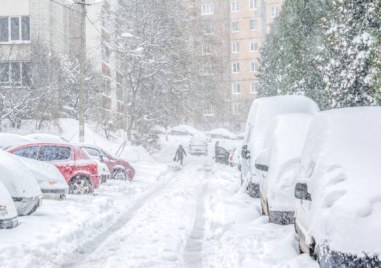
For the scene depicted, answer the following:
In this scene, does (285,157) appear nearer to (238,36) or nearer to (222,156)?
(222,156)

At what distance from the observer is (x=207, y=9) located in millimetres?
85125

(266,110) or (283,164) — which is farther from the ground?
(266,110)

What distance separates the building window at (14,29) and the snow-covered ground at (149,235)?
2410 cm

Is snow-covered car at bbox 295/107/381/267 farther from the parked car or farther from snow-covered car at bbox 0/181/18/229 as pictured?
the parked car

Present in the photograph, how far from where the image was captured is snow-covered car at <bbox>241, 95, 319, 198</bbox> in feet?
46.8

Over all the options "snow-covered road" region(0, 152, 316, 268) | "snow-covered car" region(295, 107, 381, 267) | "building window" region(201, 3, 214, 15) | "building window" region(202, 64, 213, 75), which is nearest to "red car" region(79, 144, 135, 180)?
"snow-covered road" region(0, 152, 316, 268)

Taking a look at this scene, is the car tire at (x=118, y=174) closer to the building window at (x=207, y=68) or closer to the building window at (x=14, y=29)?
the building window at (x=14, y=29)

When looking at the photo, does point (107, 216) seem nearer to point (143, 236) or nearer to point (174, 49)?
point (143, 236)

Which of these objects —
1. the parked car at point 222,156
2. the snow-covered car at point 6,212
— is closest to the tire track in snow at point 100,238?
the snow-covered car at point 6,212

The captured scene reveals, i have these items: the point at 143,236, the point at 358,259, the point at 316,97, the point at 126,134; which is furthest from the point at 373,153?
the point at 126,134

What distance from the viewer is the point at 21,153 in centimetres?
1641

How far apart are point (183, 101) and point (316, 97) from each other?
805 inches

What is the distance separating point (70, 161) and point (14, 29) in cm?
2383

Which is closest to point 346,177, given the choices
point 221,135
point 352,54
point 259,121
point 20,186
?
point 20,186
